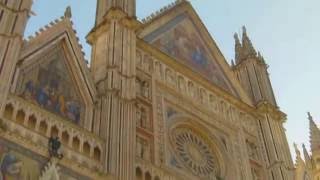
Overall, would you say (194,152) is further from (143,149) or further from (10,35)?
(10,35)

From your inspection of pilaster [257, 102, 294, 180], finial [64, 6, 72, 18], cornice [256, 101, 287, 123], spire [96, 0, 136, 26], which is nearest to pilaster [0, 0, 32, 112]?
finial [64, 6, 72, 18]

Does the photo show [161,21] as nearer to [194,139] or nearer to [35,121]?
[194,139]

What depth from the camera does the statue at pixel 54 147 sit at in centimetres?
1148

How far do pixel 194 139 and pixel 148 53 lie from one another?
2788 mm

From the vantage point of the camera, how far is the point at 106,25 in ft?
52.0

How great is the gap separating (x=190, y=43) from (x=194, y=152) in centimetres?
465

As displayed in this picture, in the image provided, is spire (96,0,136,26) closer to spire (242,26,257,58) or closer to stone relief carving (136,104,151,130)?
stone relief carving (136,104,151,130)

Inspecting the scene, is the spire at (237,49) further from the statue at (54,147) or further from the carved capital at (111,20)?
the statue at (54,147)

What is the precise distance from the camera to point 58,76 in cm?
1356

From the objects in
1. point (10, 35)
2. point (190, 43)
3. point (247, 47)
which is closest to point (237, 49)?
point (247, 47)

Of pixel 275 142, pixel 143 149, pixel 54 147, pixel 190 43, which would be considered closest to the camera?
pixel 54 147

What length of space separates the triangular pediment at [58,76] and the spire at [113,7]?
1.82m

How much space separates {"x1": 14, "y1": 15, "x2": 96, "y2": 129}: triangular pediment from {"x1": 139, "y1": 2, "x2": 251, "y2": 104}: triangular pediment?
3.27 meters

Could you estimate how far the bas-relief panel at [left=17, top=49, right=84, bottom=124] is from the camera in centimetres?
1255
